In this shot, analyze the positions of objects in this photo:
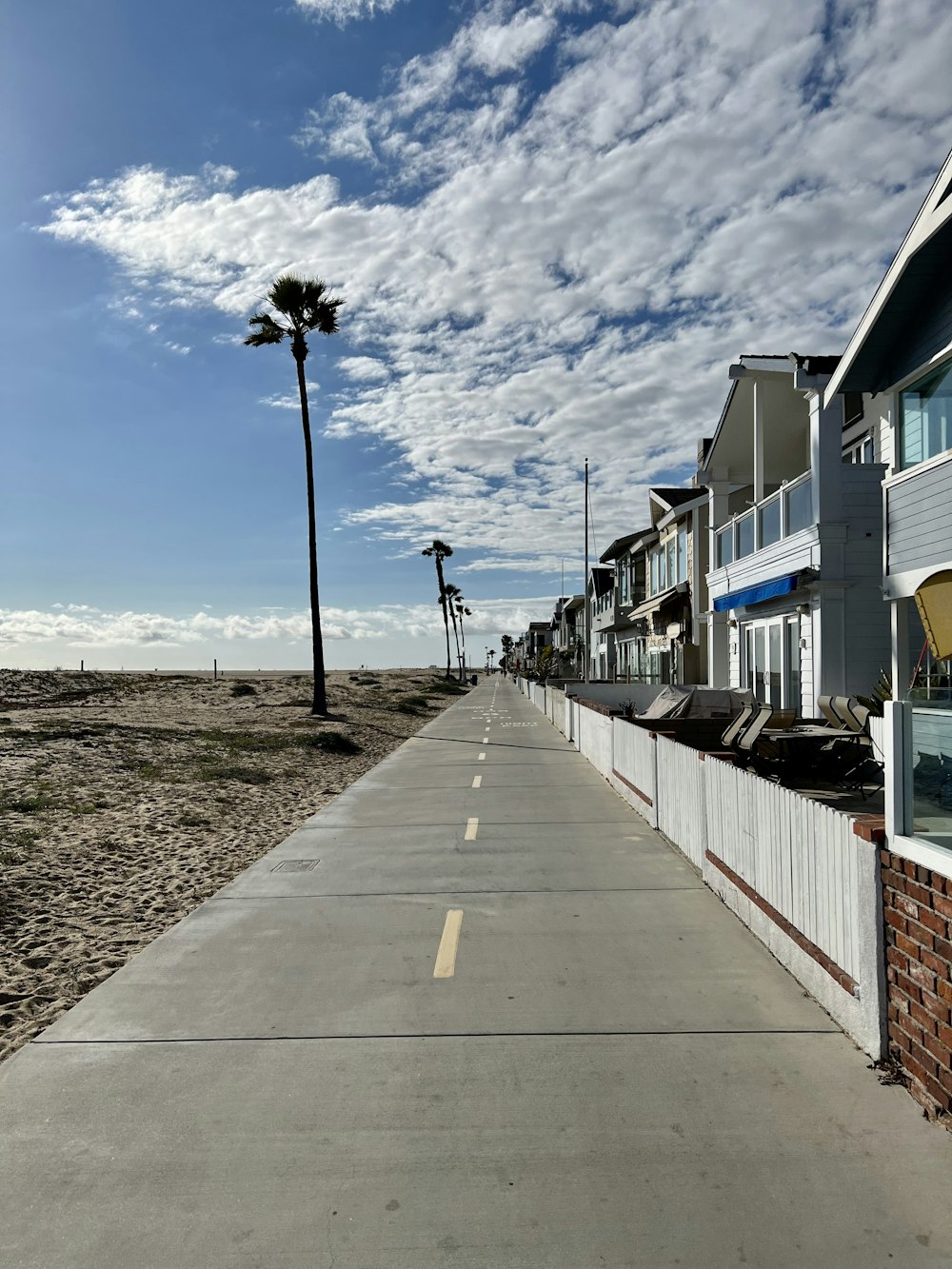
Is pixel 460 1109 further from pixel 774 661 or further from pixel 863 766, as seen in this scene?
pixel 774 661

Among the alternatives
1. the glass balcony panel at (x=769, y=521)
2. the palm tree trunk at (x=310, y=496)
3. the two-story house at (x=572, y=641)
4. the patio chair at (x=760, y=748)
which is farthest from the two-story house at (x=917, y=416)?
the two-story house at (x=572, y=641)

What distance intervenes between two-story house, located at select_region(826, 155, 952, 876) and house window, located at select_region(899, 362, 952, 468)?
12 mm

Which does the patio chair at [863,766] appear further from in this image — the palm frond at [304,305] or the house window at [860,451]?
the palm frond at [304,305]

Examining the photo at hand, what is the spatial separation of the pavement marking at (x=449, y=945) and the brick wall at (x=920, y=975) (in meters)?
2.81

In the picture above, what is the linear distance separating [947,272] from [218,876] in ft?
34.9

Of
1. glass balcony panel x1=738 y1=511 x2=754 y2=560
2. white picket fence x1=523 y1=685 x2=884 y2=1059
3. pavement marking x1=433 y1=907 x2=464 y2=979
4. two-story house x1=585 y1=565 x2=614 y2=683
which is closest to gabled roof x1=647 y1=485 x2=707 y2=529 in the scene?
glass balcony panel x1=738 y1=511 x2=754 y2=560

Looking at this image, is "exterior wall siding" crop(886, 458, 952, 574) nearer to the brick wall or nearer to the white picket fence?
the white picket fence

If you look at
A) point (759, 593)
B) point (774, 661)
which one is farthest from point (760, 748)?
point (774, 661)

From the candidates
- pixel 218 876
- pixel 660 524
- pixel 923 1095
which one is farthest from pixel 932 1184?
pixel 660 524

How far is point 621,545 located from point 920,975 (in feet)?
138

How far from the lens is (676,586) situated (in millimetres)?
33062

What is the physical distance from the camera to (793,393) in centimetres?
1956

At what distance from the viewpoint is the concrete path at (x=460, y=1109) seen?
3.35m

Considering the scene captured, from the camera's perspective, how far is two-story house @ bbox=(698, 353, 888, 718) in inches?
606
